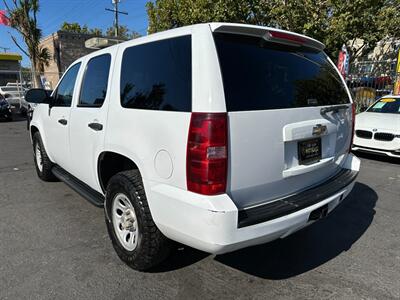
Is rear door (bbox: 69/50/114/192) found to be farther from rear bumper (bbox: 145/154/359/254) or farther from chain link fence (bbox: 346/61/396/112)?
chain link fence (bbox: 346/61/396/112)

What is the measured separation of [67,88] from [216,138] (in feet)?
9.25

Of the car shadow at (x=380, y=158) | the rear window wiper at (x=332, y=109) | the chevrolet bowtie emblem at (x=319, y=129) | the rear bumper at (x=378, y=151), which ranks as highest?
the rear window wiper at (x=332, y=109)

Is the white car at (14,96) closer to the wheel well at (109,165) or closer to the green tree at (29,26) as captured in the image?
the green tree at (29,26)

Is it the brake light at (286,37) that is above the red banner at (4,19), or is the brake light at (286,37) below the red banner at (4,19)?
below

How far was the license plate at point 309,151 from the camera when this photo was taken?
2514 mm

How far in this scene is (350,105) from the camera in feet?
10.5

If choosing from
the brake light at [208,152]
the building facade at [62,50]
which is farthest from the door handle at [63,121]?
the building facade at [62,50]

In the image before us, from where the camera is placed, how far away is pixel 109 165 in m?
3.14

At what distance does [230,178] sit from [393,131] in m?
5.63

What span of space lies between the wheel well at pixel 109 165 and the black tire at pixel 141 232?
0.27 meters

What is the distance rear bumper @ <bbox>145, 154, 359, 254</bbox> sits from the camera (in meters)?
2.04

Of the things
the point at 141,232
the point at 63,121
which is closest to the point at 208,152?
the point at 141,232

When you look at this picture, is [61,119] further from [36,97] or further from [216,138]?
[216,138]

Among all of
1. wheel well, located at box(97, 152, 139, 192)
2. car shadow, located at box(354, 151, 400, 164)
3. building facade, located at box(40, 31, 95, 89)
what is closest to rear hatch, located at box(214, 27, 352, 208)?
wheel well, located at box(97, 152, 139, 192)
